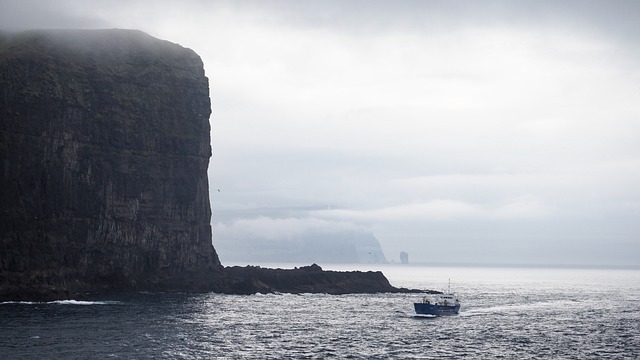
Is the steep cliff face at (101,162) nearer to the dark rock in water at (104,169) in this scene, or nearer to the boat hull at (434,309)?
the dark rock in water at (104,169)

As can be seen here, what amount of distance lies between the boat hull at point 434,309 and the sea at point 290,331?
8.52 feet

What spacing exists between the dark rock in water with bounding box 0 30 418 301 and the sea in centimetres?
1113

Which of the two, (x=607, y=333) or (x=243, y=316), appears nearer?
(x=607, y=333)

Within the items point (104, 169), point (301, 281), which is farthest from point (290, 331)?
point (301, 281)

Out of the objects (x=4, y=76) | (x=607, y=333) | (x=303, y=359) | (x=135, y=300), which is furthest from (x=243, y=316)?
(x=4, y=76)

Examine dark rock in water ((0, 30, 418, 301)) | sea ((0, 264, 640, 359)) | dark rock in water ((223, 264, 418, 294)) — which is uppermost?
dark rock in water ((0, 30, 418, 301))

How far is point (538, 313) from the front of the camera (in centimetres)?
13975

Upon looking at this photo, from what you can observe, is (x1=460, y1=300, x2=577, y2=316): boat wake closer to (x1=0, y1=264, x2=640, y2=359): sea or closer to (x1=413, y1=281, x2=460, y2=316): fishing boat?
(x1=0, y1=264, x2=640, y2=359): sea

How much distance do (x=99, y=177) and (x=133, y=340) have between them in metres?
72.9

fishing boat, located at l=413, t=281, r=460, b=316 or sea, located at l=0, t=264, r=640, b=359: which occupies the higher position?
fishing boat, located at l=413, t=281, r=460, b=316

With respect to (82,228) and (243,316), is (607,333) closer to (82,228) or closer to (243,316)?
(243,316)

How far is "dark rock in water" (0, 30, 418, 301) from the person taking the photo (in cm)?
13262

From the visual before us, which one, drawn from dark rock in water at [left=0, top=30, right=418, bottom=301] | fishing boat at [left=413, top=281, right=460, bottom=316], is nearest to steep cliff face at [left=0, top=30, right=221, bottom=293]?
dark rock in water at [left=0, top=30, right=418, bottom=301]

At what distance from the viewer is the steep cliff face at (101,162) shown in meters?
133
